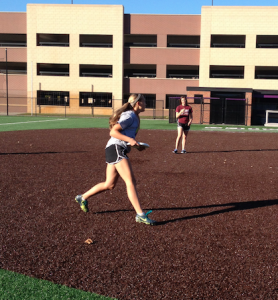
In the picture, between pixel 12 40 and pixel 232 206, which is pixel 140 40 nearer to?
pixel 12 40

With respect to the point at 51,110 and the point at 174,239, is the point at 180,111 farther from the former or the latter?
the point at 51,110

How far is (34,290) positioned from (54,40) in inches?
2159

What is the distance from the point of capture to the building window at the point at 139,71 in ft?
175

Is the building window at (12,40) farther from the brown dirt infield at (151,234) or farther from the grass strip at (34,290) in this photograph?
the grass strip at (34,290)

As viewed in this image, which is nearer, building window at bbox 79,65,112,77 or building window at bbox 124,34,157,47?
building window at bbox 79,65,112,77

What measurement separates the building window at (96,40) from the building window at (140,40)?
2.34 metres

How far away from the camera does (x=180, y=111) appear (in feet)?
43.9

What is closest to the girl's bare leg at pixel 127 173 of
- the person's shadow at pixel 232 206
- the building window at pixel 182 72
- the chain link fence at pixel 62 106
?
the person's shadow at pixel 232 206

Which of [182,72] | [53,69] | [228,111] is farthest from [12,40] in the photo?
[228,111]

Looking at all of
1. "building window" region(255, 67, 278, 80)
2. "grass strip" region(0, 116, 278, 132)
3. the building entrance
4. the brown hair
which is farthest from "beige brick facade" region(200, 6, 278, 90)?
the brown hair

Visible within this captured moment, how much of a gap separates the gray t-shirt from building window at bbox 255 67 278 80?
4933cm

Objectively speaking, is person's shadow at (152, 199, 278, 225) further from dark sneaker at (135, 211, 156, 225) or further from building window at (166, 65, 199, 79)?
building window at (166, 65, 199, 79)

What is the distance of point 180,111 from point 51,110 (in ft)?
130

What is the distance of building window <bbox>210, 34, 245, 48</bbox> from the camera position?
51125 millimetres
